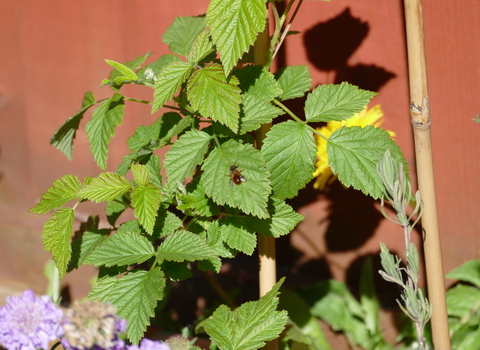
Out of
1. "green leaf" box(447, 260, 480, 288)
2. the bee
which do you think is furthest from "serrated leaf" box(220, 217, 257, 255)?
"green leaf" box(447, 260, 480, 288)

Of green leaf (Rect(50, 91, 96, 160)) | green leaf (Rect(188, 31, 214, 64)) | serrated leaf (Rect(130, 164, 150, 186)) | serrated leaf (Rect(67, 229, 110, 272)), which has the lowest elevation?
serrated leaf (Rect(67, 229, 110, 272))

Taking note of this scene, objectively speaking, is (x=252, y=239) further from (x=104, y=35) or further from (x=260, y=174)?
(x=104, y=35)

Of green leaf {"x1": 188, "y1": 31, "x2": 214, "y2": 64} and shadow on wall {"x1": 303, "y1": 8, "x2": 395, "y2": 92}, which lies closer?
green leaf {"x1": 188, "y1": 31, "x2": 214, "y2": 64}

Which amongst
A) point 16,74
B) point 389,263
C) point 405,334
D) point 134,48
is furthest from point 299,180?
point 16,74

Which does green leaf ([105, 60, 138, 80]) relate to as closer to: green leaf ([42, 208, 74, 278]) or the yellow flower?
green leaf ([42, 208, 74, 278])

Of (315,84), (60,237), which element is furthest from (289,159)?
(315,84)

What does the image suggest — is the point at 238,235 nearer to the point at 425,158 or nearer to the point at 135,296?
the point at 135,296

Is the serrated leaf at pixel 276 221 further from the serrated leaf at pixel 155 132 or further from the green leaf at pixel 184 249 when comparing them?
the serrated leaf at pixel 155 132
